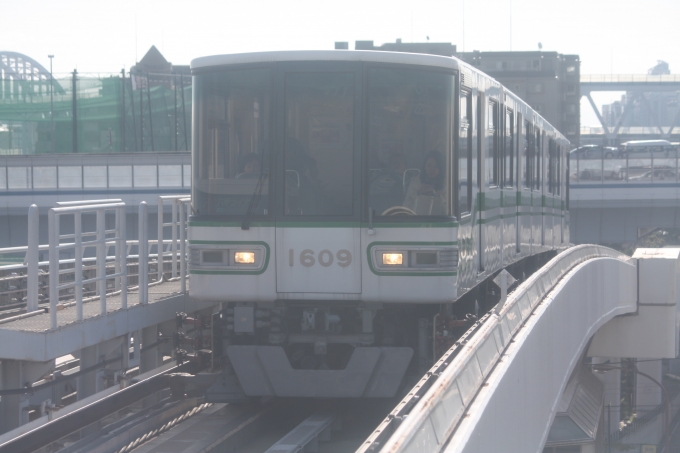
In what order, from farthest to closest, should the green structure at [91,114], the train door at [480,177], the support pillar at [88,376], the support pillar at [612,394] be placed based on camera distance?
the green structure at [91,114]
the support pillar at [612,394]
the train door at [480,177]
the support pillar at [88,376]

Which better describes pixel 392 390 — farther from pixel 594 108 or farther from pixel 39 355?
pixel 594 108

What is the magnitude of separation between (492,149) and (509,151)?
151 centimetres

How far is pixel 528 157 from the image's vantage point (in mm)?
12852

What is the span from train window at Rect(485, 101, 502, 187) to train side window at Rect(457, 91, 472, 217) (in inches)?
45.6

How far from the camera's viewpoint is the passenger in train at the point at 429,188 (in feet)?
23.6

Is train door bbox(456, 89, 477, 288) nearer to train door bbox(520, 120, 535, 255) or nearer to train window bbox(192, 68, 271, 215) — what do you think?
train window bbox(192, 68, 271, 215)

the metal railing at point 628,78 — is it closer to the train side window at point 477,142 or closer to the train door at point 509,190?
the train door at point 509,190

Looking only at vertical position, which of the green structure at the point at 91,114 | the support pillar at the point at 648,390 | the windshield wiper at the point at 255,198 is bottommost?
the support pillar at the point at 648,390

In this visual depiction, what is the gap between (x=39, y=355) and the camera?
22.5ft

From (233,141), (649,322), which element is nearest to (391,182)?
(233,141)

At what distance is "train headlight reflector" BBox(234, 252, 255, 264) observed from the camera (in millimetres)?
7309

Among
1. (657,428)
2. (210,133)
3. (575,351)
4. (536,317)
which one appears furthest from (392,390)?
(657,428)

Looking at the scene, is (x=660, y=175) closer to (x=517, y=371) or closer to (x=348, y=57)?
(x=348, y=57)

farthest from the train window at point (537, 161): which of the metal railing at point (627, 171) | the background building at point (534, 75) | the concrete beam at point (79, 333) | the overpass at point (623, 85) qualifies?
the overpass at point (623, 85)
